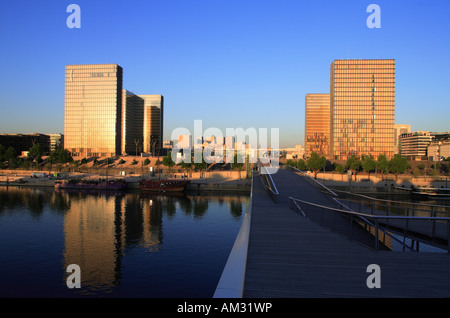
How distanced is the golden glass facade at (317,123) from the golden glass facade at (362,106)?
4954 cm

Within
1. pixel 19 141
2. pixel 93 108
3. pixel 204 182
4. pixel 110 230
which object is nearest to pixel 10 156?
pixel 93 108

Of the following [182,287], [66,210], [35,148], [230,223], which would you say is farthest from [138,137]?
[182,287]

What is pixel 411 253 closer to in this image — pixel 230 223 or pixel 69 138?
pixel 230 223

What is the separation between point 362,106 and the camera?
4879 inches

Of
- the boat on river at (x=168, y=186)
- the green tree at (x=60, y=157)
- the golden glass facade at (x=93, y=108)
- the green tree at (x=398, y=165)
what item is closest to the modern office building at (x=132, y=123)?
the golden glass facade at (x=93, y=108)

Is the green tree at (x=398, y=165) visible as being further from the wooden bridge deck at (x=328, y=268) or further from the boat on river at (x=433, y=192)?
the wooden bridge deck at (x=328, y=268)

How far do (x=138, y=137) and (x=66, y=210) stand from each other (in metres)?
131

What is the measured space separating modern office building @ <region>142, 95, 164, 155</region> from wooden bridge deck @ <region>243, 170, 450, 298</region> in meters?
173

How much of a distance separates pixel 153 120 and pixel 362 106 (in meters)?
110

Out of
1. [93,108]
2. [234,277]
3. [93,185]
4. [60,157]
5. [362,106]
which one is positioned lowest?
[93,185]

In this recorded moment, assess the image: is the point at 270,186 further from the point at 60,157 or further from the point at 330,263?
the point at 60,157

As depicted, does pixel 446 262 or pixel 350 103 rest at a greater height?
pixel 350 103
